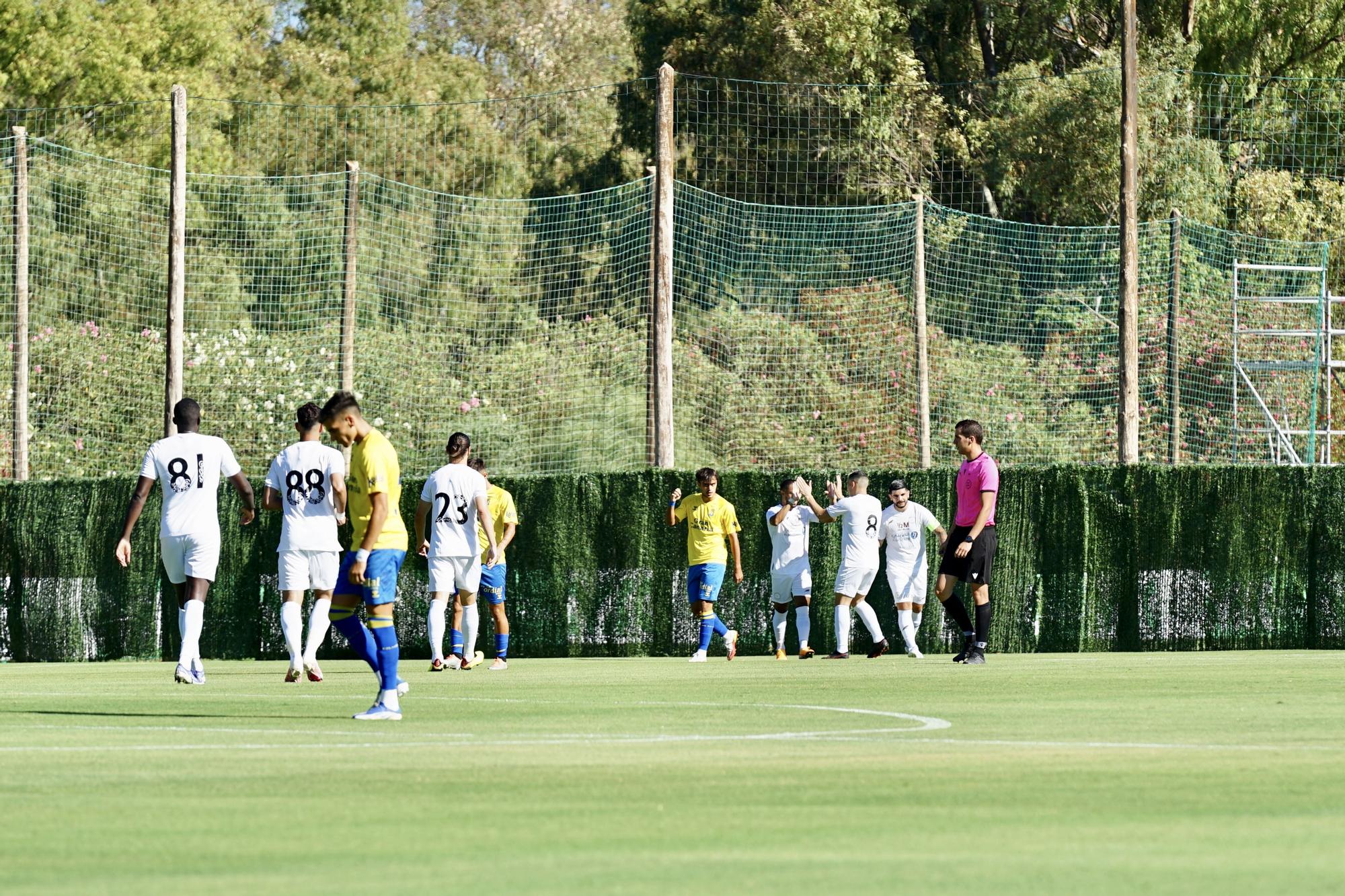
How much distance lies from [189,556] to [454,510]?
2967mm

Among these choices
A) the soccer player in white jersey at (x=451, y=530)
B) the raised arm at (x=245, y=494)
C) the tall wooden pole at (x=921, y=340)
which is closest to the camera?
the raised arm at (x=245, y=494)

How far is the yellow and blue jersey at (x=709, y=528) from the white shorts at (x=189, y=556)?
21.0 feet

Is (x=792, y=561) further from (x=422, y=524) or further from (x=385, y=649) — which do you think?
(x=385, y=649)

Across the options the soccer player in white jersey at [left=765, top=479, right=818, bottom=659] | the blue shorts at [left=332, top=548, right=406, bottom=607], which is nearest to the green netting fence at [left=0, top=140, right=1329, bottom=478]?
the soccer player in white jersey at [left=765, top=479, right=818, bottom=659]

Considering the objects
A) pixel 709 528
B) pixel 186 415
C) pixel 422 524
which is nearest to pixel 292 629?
pixel 422 524

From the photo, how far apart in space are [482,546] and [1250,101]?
1039 inches

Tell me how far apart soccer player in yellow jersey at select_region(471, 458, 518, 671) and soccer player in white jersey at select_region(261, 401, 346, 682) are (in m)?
2.46

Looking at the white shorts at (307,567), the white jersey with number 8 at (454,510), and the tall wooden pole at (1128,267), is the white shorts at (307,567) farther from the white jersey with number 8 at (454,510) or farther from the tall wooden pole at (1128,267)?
the tall wooden pole at (1128,267)

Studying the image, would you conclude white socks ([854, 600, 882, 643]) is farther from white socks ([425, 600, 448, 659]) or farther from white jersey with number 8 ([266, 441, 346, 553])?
white jersey with number 8 ([266, 441, 346, 553])

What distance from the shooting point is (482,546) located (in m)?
21.3

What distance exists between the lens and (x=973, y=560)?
1839cm

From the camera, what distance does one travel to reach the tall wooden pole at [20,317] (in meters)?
25.2

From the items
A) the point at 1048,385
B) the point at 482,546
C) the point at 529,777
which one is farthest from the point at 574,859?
the point at 1048,385


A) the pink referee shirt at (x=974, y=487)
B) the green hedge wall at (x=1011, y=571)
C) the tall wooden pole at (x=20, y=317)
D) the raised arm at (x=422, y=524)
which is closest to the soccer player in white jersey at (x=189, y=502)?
the raised arm at (x=422, y=524)
